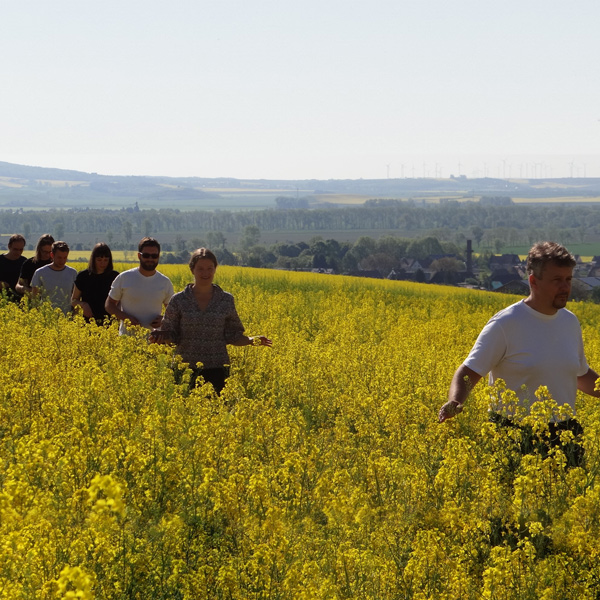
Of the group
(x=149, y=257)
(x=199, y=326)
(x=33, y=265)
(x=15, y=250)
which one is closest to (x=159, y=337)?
(x=199, y=326)

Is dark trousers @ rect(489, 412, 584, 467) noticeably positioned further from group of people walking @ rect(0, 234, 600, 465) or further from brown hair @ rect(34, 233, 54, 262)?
brown hair @ rect(34, 233, 54, 262)

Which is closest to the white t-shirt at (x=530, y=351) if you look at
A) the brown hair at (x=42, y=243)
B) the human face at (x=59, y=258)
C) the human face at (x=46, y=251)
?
the human face at (x=59, y=258)

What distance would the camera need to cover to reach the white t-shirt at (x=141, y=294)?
8.25 metres

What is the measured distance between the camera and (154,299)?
327 inches

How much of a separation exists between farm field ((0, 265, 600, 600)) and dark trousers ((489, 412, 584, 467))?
89mm

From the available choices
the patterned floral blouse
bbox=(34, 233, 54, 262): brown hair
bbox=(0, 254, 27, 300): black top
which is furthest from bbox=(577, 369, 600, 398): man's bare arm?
bbox=(0, 254, 27, 300): black top

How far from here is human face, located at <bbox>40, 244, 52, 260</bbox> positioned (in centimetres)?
1088

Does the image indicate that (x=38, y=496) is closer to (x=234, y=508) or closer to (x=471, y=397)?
(x=234, y=508)

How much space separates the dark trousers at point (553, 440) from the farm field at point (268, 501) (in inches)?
3.5

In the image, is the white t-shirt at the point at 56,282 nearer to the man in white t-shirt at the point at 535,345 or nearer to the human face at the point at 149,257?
the human face at the point at 149,257

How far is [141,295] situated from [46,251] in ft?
10.5

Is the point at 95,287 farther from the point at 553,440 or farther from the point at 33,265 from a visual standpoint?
the point at 553,440

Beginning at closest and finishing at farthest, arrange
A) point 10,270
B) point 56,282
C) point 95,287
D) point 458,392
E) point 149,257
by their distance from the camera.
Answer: point 458,392 → point 149,257 → point 95,287 → point 56,282 → point 10,270

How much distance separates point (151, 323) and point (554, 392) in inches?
177
